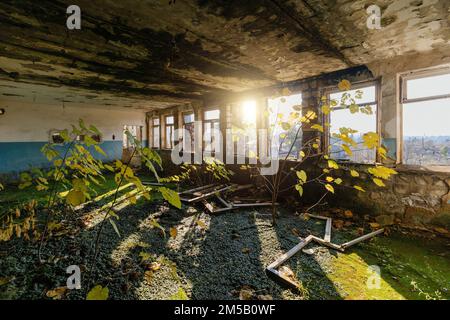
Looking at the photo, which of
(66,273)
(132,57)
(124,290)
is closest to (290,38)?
(132,57)

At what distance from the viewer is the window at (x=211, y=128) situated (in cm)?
790

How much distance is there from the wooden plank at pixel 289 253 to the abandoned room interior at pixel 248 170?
2cm

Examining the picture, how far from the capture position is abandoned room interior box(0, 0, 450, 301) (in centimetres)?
243

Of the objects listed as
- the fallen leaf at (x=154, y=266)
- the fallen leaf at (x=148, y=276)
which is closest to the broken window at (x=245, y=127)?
the fallen leaf at (x=154, y=266)

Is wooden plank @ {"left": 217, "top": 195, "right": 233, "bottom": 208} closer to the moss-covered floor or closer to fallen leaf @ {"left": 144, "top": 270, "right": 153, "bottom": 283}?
the moss-covered floor

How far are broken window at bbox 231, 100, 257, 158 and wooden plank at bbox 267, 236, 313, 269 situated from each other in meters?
3.72

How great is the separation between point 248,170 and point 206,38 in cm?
429

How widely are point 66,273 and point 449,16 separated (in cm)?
557

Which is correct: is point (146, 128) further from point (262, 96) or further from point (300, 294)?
point (300, 294)

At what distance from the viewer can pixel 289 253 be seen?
304 centimetres

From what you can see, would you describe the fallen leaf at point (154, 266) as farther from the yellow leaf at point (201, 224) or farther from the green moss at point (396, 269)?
the green moss at point (396, 269)

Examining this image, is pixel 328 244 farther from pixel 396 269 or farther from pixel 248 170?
pixel 248 170

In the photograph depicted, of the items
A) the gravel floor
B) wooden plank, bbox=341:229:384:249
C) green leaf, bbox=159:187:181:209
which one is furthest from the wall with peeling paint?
wooden plank, bbox=341:229:384:249

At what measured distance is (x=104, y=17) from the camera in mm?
2750
